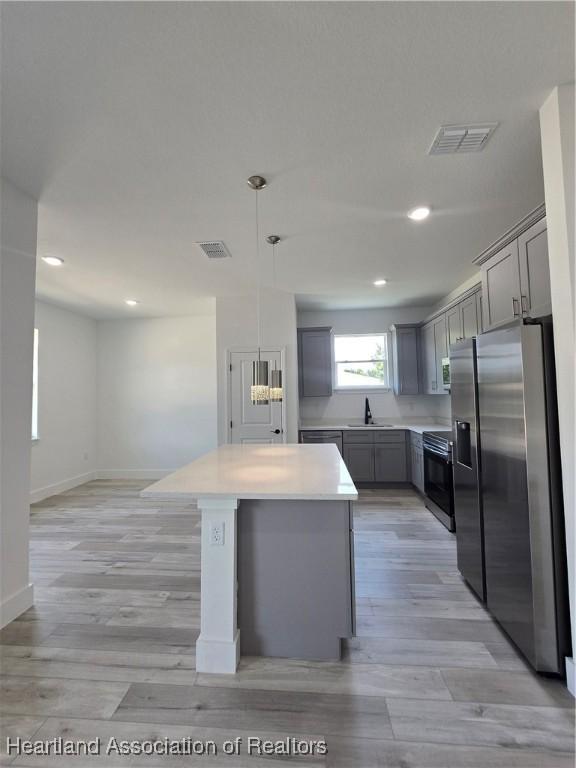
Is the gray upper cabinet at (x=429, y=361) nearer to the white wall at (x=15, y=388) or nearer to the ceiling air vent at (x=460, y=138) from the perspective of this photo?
the ceiling air vent at (x=460, y=138)

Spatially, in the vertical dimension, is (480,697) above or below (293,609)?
below

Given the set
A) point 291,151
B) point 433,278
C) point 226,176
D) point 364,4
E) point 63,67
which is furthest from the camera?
point 433,278

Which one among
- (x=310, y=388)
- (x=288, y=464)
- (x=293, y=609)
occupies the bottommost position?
(x=293, y=609)

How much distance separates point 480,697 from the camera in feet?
5.19

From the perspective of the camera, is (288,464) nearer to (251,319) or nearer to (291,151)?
(291,151)

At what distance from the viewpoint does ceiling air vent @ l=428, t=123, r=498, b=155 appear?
185 cm

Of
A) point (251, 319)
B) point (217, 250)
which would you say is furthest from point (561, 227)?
point (251, 319)

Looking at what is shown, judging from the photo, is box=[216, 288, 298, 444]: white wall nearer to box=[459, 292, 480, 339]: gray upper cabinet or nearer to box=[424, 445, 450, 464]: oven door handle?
box=[424, 445, 450, 464]: oven door handle

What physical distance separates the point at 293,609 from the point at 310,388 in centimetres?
391

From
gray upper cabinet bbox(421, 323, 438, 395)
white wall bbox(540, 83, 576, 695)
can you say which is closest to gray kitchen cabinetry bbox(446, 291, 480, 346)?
gray upper cabinet bbox(421, 323, 438, 395)

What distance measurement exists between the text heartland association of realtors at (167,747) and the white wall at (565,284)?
4.29 ft

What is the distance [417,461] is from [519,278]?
3014 millimetres

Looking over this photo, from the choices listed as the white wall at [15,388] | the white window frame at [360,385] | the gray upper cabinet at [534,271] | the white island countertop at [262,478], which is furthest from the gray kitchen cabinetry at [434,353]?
the white wall at [15,388]

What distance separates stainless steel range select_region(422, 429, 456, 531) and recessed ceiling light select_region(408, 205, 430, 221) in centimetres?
219
